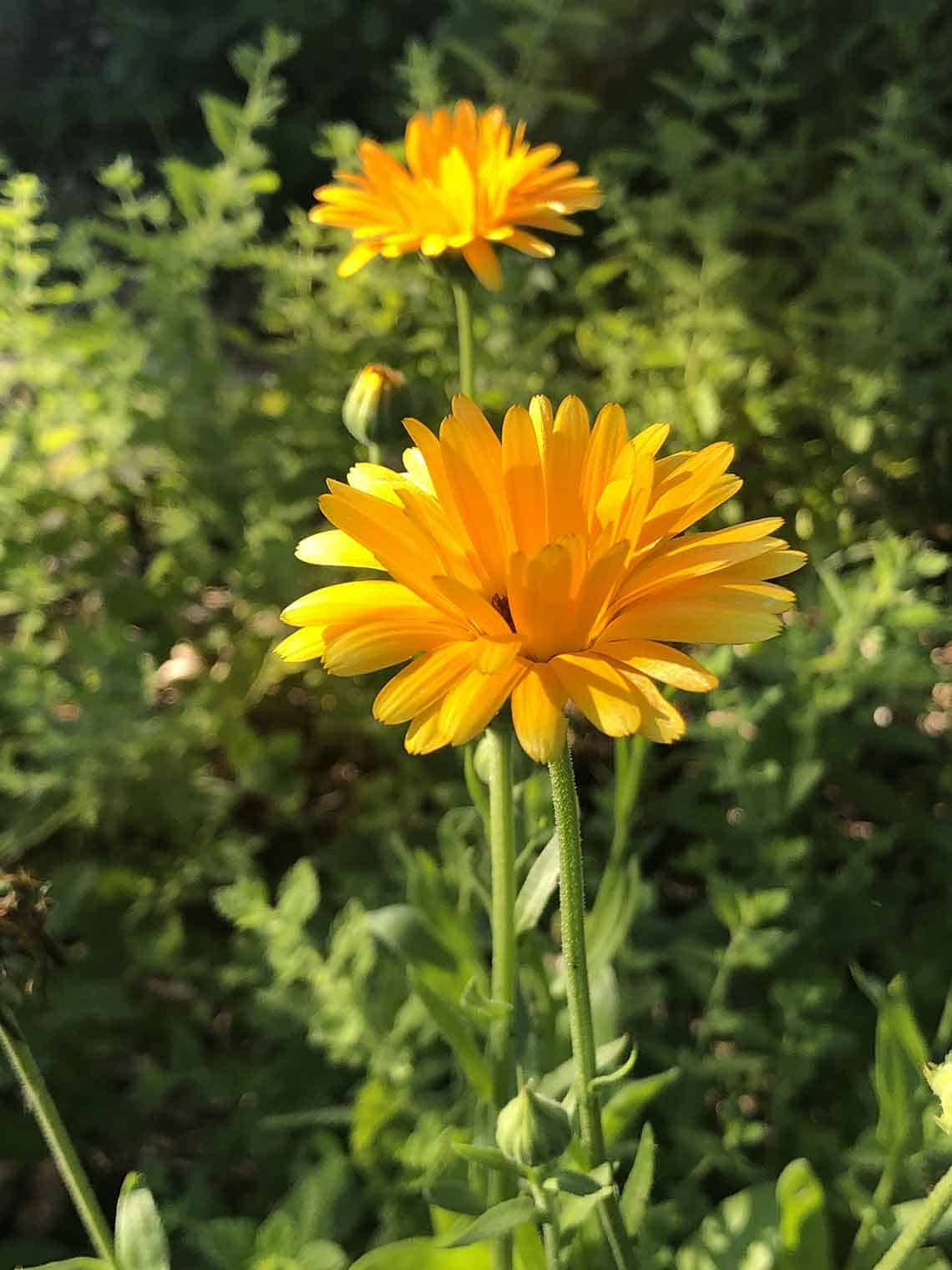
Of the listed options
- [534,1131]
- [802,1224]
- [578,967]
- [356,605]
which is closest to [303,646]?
[356,605]

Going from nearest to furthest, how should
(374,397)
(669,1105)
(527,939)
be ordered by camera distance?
(527,939) < (374,397) < (669,1105)

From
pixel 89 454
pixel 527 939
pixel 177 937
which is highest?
pixel 89 454

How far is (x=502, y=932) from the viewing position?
94cm

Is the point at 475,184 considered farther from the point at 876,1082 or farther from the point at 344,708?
the point at 876,1082

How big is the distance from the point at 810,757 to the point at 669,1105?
1.70 feet

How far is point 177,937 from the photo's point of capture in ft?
5.28

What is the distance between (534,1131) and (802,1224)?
423 millimetres

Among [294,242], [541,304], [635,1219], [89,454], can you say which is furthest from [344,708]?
[294,242]

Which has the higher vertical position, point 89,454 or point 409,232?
point 89,454

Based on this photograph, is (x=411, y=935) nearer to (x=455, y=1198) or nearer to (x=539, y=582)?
(x=455, y=1198)

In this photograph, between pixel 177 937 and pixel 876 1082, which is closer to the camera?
pixel 876 1082

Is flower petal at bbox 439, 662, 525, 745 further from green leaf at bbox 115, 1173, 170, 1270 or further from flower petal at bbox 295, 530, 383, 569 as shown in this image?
green leaf at bbox 115, 1173, 170, 1270

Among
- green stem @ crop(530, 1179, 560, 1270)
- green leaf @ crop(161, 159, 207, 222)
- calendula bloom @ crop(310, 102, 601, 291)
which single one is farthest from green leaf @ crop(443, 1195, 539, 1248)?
green leaf @ crop(161, 159, 207, 222)

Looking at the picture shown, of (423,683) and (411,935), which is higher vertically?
(423,683)
